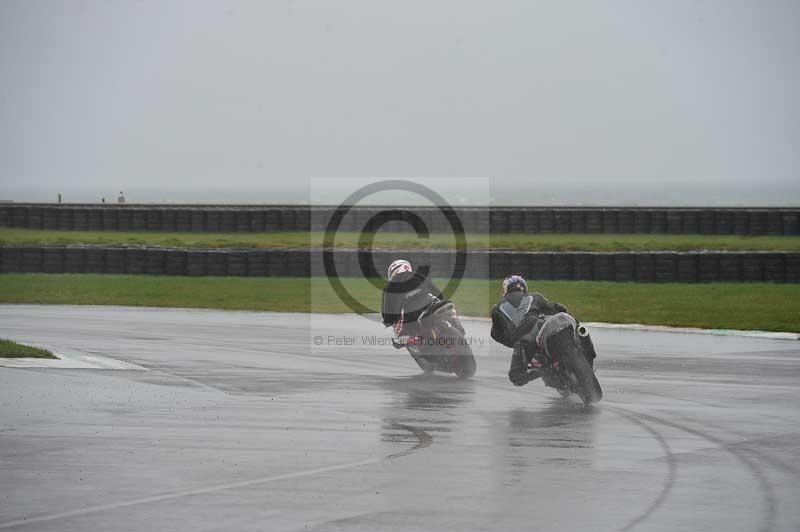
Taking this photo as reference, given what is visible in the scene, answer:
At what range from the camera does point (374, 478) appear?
28.9ft

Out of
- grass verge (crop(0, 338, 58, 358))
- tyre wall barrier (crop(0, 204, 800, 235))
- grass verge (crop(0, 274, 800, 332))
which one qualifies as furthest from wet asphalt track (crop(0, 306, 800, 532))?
tyre wall barrier (crop(0, 204, 800, 235))

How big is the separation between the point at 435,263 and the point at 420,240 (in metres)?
7.27

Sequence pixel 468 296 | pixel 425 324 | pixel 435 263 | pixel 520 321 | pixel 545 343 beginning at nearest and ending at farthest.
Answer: pixel 545 343
pixel 520 321
pixel 425 324
pixel 468 296
pixel 435 263

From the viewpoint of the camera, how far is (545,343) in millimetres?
12703

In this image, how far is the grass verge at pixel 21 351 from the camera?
15.3m

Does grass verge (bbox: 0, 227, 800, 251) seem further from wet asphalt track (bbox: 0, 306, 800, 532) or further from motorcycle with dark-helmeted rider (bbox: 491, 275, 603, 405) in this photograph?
motorcycle with dark-helmeted rider (bbox: 491, 275, 603, 405)

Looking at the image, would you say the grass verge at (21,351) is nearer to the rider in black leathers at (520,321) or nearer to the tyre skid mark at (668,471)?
the rider in black leathers at (520,321)

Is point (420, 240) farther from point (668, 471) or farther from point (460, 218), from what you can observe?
point (668, 471)

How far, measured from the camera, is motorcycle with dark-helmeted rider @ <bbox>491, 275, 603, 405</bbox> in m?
12.4

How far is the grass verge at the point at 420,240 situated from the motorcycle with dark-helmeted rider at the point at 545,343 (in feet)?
59.1

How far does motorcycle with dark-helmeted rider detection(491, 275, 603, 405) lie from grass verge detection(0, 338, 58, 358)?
5796 millimetres

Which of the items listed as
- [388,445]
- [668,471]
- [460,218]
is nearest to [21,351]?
[388,445]

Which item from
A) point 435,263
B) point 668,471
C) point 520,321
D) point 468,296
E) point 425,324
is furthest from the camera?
point 435,263

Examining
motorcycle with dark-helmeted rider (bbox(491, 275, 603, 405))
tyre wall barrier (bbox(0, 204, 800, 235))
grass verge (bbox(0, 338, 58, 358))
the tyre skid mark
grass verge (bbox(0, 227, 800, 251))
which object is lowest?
the tyre skid mark
